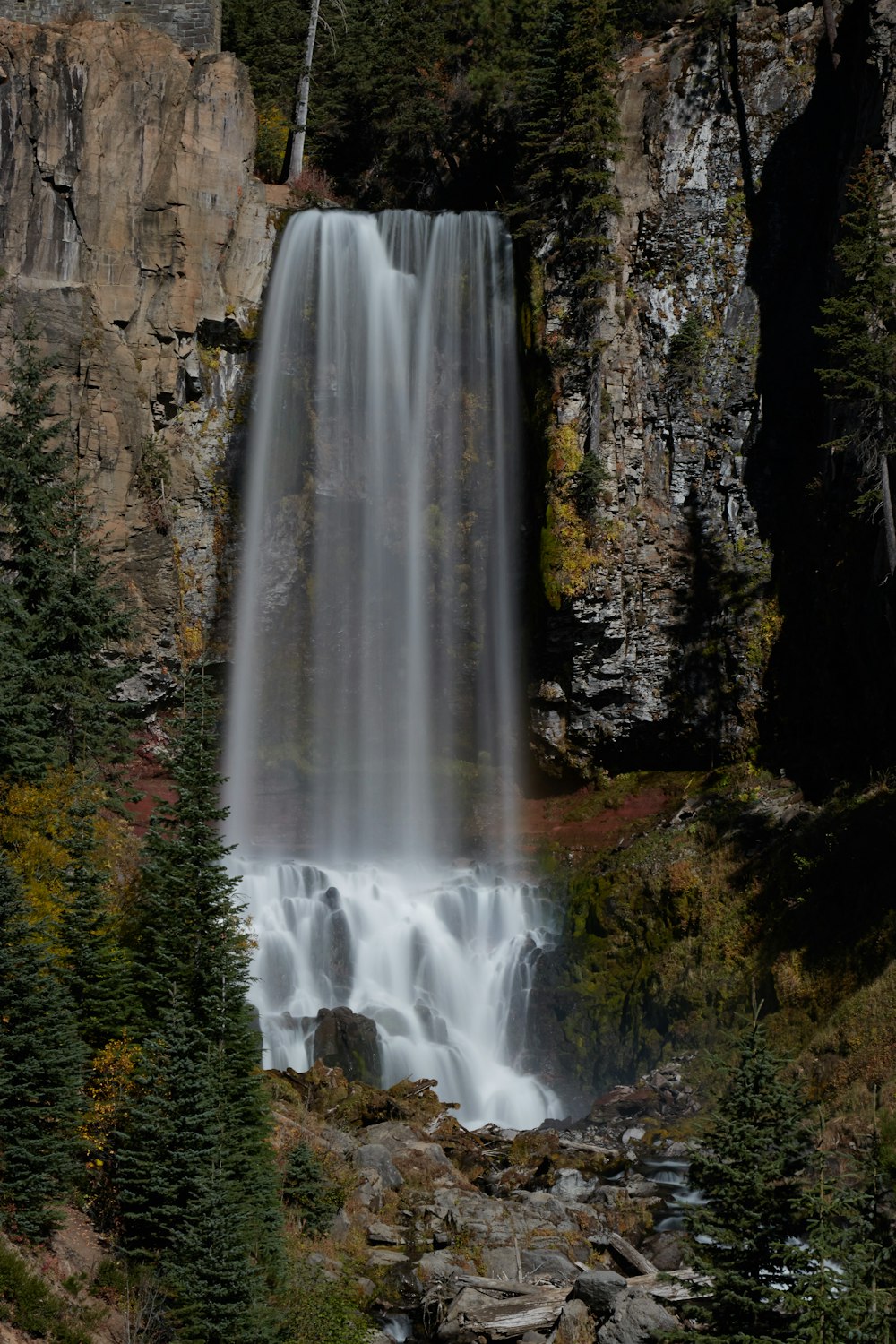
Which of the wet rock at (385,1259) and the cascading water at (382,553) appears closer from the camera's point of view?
the wet rock at (385,1259)

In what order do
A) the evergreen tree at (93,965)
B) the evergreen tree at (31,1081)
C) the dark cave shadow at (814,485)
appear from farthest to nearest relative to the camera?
the dark cave shadow at (814,485)
the evergreen tree at (93,965)
the evergreen tree at (31,1081)

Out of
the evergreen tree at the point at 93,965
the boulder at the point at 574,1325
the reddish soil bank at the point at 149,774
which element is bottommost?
the boulder at the point at 574,1325

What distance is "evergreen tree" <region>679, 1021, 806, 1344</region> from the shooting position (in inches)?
374

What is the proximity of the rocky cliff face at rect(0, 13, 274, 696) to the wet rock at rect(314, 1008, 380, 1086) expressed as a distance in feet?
38.2

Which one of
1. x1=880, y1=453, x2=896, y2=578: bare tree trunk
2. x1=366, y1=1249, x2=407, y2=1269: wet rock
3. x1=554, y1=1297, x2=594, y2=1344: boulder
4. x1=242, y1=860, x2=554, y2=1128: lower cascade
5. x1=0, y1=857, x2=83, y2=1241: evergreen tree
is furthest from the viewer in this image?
x1=242, y1=860, x2=554, y2=1128: lower cascade

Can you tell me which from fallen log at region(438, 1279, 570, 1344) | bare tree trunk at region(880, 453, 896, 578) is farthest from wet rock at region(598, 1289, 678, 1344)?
bare tree trunk at region(880, 453, 896, 578)

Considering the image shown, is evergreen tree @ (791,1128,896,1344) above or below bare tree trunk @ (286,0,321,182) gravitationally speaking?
below

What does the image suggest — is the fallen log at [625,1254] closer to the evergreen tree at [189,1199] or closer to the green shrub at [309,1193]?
the green shrub at [309,1193]

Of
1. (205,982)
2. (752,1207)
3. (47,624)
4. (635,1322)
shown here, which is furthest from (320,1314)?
(47,624)

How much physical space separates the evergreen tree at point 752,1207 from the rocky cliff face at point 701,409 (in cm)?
1872

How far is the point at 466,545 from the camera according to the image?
105 feet

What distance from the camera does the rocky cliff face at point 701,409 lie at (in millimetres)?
28562

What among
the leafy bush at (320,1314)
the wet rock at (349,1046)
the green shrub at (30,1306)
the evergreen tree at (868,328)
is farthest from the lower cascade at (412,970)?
the evergreen tree at (868,328)

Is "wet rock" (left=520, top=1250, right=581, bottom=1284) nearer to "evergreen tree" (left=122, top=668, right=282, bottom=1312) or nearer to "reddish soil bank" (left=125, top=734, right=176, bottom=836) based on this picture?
"evergreen tree" (left=122, top=668, right=282, bottom=1312)
